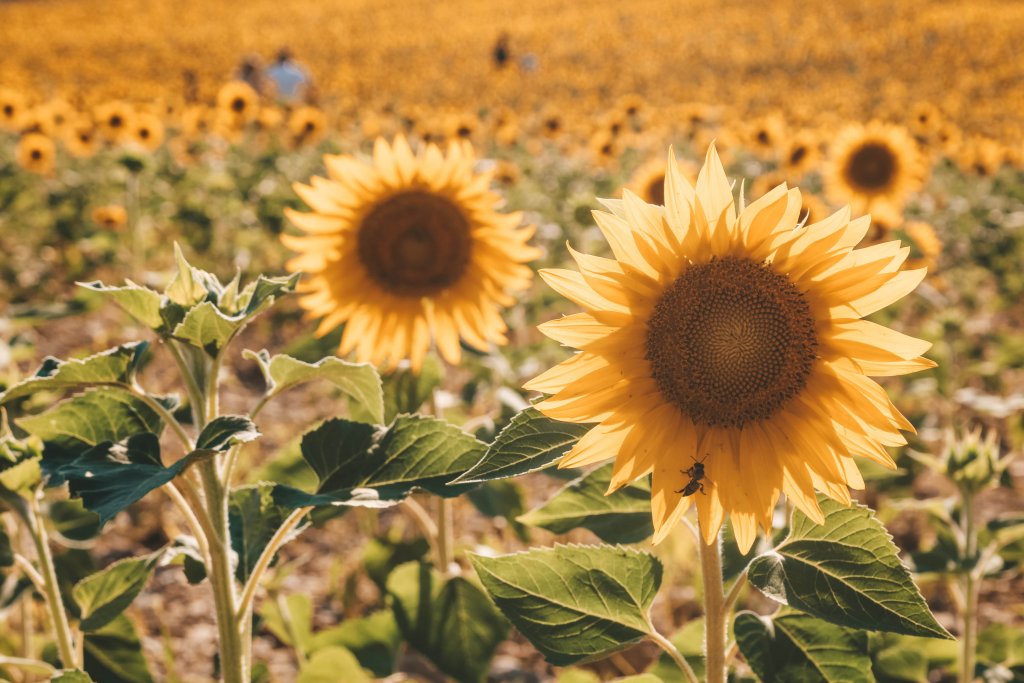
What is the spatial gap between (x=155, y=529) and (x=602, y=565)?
95.2 inches

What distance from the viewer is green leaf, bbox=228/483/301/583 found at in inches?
59.5

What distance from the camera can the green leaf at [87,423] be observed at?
1291mm

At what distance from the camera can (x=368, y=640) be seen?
2.08 m

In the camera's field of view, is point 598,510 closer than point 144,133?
Yes

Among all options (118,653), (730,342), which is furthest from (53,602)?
(730,342)

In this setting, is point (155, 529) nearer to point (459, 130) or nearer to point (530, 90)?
point (459, 130)

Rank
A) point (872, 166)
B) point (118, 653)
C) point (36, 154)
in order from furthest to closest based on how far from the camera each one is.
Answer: point (36, 154) → point (872, 166) → point (118, 653)

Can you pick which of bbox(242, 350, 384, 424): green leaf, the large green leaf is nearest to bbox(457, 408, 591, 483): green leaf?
the large green leaf

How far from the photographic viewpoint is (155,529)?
326 cm

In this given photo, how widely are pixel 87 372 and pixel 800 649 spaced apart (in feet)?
3.57

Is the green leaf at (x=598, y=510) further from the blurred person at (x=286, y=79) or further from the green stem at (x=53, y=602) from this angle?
the blurred person at (x=286, y=79)

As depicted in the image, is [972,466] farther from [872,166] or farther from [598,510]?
[872,166]

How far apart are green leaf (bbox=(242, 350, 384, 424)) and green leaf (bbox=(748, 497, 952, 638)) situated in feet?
1.94

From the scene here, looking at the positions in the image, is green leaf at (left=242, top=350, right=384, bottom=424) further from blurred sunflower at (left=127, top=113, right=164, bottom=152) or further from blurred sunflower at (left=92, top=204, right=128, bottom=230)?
blurred sunflower at (left=127, top=113, right=164, bottom=152)
